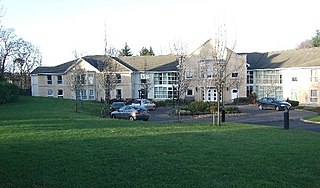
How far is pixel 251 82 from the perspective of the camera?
57844 mm

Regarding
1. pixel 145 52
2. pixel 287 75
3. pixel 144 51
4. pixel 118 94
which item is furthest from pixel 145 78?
pixel 144 51

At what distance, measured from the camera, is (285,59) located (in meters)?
55.5

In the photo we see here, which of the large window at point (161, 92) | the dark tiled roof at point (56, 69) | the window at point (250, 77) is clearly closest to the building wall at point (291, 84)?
the window at point (250, 77)

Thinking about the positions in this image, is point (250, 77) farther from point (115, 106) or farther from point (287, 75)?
point (115, 106)

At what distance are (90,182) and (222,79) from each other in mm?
16320

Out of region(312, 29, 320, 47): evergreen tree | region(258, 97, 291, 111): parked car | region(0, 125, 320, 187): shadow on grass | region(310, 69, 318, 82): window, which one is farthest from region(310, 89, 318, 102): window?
region(0, 125, 320, 187): shadow on grass

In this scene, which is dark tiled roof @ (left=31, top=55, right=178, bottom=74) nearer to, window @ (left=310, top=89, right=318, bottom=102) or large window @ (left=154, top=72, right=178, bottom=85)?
large window @ (left=154, top=72, right=178, bottom=85)

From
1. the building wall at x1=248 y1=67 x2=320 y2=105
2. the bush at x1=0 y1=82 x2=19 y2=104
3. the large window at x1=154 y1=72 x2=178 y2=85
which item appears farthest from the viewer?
the large window at x1=154 y1=72 x2=178 y2=85

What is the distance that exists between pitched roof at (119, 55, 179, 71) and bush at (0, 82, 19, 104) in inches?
911

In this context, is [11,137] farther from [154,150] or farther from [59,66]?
[59,66]

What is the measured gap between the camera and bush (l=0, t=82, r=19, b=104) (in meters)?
38.4

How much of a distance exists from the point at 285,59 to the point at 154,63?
20877 mm

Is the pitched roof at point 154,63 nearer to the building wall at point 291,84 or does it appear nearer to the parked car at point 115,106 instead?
the building wall at point 291,84

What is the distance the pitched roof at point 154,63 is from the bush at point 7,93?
23.1m
